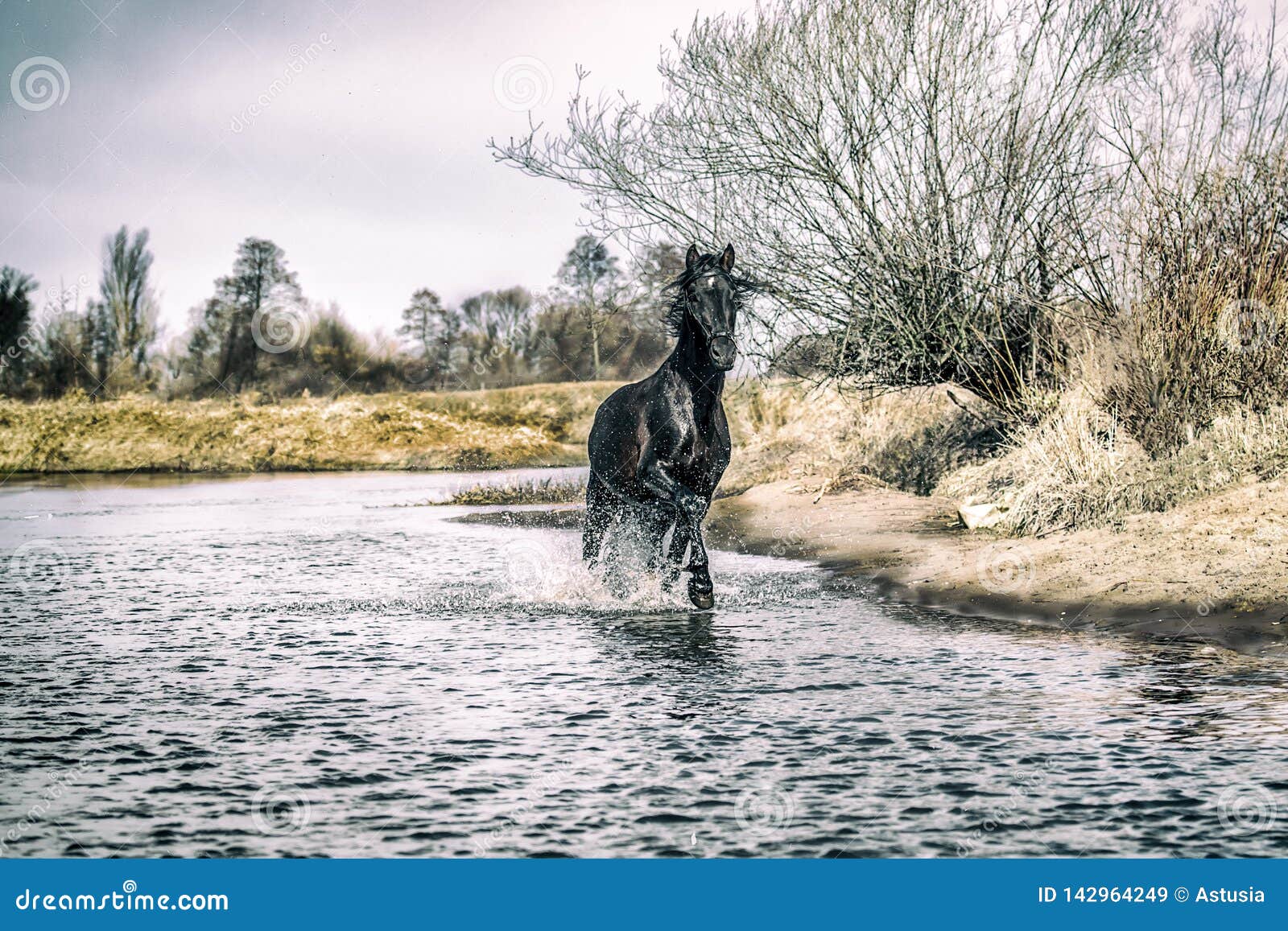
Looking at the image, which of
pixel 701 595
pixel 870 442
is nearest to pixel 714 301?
pixel 701 595

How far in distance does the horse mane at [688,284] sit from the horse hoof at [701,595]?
6.17 feet

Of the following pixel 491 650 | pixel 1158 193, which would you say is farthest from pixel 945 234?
pixel 491 650

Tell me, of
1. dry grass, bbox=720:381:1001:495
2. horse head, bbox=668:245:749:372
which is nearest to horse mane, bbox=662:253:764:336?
horse head, bbox=668:245:749:372

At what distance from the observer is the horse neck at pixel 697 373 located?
8.55 m

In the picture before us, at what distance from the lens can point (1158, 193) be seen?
10.8 metres

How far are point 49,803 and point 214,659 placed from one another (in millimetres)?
2774

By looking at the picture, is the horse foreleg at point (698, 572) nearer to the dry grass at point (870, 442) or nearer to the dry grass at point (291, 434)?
the dry grass at point (870, 442)

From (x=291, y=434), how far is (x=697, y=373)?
2930cm

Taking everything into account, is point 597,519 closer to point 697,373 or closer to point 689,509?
point 689,509

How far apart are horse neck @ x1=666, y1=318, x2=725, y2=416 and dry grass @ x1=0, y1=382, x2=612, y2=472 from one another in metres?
23.0

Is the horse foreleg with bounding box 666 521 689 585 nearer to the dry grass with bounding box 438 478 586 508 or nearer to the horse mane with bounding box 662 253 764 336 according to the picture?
the horse mane with bounding box 662 253 764 336

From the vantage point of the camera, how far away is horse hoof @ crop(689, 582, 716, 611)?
28.1ft

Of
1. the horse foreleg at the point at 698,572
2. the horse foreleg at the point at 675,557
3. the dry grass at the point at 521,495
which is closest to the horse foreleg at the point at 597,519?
the horse foreleg at the point at 675,557

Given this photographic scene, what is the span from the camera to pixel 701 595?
859 centimetres
